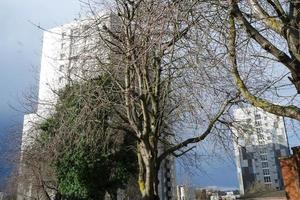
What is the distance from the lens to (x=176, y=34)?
6871 millimetres

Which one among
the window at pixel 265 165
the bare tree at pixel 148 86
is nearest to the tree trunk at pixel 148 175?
the bare tree at pixel 148 86

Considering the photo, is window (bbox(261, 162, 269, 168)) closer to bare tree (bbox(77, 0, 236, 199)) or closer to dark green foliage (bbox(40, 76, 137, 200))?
dark green foliage (bbox(40, 76, 137, 200))

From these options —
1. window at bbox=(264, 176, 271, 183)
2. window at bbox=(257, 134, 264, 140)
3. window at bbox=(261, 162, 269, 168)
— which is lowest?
window at bbox=(257, 134, 264, 140)

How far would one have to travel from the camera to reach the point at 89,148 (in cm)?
1852

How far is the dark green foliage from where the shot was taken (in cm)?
1155

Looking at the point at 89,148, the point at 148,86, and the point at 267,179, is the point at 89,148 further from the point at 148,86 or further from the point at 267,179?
the point at 267,179

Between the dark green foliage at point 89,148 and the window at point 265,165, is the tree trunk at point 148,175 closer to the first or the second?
the dark green foliage at point 89,148

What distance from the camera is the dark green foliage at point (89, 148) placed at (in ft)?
37.9

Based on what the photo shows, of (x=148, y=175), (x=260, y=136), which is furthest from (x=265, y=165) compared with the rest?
(x=148, y=175)

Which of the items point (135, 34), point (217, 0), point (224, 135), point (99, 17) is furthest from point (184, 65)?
point (224, 135)

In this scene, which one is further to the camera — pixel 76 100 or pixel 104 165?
pixel 104 165

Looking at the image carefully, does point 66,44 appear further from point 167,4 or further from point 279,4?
point 279,4

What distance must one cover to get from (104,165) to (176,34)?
1445 cm

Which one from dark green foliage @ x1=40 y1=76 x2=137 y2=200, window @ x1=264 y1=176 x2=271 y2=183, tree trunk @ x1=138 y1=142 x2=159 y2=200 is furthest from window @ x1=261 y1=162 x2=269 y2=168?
tree trunk @ x1=138 y1=142 x2=159 y2=200
